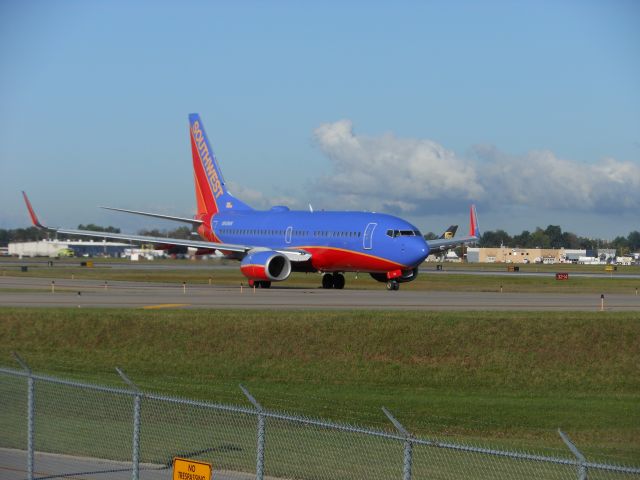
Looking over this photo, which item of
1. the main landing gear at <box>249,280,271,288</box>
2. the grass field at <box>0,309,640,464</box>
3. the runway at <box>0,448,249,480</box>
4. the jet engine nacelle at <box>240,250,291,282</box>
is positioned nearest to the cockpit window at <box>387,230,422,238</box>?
the jet engine nacelle at <box>240,250,291,282</box>

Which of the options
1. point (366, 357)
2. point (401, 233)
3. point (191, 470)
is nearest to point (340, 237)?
point (401, 233)

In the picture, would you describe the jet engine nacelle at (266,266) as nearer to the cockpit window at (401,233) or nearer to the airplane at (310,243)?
the airplane at (310,243)

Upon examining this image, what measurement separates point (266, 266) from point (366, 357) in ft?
66.0

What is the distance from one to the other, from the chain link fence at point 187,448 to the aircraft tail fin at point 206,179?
4101cm

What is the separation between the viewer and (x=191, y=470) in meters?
13.6

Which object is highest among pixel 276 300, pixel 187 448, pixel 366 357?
pixel 276 300

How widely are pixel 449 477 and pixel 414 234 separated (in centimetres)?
3423

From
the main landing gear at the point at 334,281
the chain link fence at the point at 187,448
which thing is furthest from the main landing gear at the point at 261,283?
the chain link fence at the point at 187,448

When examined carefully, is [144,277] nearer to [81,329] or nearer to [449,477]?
[81,329]

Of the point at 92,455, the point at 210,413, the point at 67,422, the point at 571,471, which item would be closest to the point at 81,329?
the point at 210,413

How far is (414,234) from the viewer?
51.4m

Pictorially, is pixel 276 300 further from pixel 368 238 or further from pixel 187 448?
pixel 187 448

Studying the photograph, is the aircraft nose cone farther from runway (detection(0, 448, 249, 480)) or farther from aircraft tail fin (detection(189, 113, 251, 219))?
runway (detection(0, 448, 249, 480))

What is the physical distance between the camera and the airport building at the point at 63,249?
16088cm
